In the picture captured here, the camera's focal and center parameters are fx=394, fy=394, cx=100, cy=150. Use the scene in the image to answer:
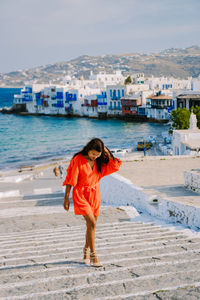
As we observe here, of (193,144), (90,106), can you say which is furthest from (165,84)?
(193,144)

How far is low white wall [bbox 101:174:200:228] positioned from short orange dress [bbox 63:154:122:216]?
2060mm

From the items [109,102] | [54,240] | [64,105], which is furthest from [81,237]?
[64,105]

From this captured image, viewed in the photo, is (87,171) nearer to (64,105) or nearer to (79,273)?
(79,273)

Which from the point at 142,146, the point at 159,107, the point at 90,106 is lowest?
the point at 142,146

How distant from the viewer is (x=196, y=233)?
501cm

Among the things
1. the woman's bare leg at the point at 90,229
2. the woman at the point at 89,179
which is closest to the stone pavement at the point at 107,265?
the woman's bare leg at the point at 90,229

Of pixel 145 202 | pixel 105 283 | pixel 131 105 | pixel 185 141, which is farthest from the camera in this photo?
pixel 131 105

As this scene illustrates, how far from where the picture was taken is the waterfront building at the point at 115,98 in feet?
252

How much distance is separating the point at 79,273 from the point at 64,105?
86680 millimetres

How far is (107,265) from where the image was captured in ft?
12.4

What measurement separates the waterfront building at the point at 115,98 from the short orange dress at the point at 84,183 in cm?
7324

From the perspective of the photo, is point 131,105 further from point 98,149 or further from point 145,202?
point 98,149

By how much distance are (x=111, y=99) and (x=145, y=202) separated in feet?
234

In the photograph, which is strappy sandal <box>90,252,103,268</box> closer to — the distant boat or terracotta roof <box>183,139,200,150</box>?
terracotta roof <box>183,139,200,150</box>
